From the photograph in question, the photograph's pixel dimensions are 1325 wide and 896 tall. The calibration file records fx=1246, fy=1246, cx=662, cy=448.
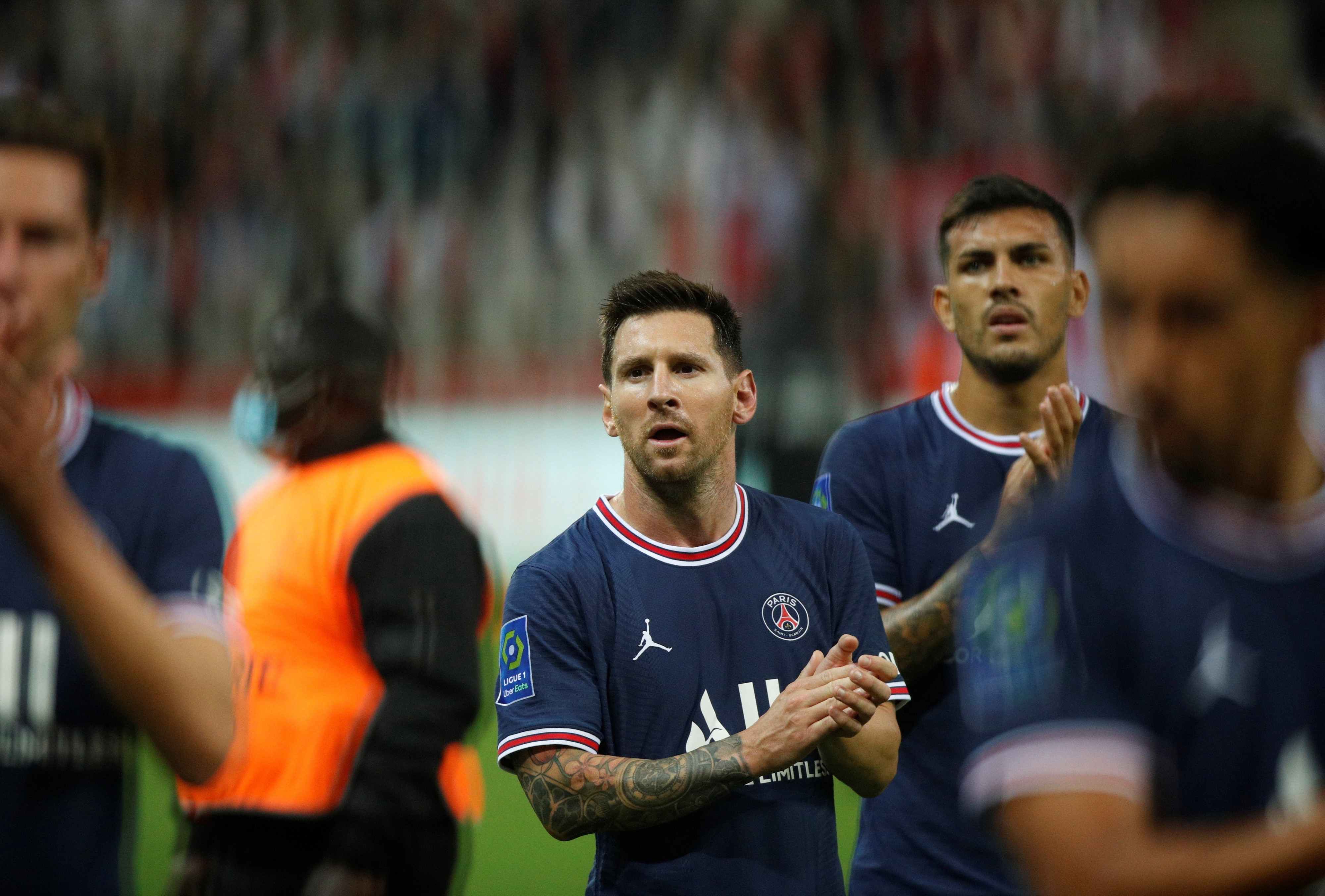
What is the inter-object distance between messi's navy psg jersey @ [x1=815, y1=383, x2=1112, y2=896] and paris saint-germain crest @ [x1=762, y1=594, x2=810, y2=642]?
0.47m

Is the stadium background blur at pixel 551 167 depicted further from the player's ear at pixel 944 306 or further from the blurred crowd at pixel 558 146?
the player's ear at pixel 944 306

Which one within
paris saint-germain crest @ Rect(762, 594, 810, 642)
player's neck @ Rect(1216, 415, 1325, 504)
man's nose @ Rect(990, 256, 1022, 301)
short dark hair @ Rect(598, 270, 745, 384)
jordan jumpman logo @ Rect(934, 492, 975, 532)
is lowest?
player's neck @ Rect(1216, 415, 1325, 504)

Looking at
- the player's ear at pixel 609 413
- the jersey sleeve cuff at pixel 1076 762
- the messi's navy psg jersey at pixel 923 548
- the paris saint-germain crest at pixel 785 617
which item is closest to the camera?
the jersey sleeve cuff at pixel 1076 762

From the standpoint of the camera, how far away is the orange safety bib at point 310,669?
9.96 ft

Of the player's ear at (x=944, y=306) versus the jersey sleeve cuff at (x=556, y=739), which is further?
the player's ear at (x=944, y=306)

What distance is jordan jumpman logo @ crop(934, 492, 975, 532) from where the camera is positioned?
3.33m

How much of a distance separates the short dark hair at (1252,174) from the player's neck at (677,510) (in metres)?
1.58

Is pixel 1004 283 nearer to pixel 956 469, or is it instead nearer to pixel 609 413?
pixel 956 469

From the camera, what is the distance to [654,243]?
10.7 metres

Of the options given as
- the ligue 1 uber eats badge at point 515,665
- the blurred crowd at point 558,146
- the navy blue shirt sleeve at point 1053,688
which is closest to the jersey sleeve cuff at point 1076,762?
the navy blue shirt sleeve at point 1053,688

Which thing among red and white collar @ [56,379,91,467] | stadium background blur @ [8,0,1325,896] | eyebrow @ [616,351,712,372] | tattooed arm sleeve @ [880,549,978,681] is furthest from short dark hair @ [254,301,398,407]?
stadium background blur @ [8,0,1325,896]

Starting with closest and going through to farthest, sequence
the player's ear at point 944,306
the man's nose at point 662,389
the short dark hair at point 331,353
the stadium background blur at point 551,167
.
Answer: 1. the man's nose at point 662,389
2. the short dark hair at point 331,353
3. the player's ear at point 944,306
4. the stadium background blur at point 551,167

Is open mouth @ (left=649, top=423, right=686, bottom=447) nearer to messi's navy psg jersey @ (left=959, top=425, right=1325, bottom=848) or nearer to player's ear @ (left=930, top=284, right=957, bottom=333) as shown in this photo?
player's ear @ (left=930, top=284, right=957, bottom=333)

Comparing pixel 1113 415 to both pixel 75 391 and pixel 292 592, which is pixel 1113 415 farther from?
pixel 75 391
